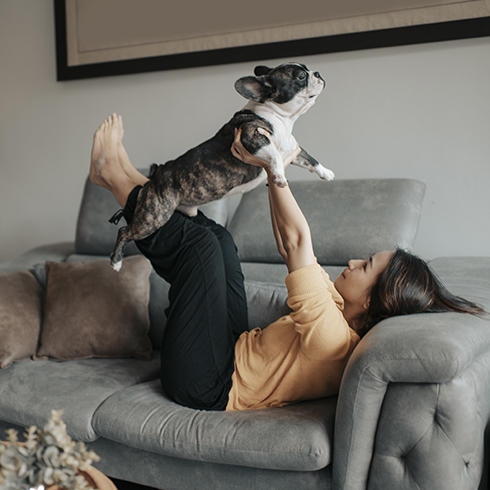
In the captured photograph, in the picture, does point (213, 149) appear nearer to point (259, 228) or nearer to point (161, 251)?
point (161, 251)

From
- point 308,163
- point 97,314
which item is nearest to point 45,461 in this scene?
point 308,163

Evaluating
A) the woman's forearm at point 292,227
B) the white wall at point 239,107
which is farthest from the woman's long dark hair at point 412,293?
the white wall at point 239,107

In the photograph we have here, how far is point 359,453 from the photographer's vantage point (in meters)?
1.14

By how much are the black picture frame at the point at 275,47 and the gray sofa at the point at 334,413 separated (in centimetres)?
89

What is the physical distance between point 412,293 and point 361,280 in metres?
0.15

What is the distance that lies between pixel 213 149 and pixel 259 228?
925mm

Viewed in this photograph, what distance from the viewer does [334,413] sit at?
133 cm

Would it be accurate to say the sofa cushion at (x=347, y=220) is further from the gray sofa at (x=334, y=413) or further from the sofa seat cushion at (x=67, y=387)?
the sofa seat cushion at (x=67, y=387)

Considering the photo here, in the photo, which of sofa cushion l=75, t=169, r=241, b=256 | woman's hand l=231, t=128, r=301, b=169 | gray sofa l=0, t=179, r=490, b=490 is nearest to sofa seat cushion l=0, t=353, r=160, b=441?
gray sofa l=0, t=179, r=490, b=490

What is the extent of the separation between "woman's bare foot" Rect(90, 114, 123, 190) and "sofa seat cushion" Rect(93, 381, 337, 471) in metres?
0.73

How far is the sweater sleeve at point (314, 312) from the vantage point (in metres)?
1.22

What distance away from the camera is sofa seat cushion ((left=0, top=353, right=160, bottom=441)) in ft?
4.92

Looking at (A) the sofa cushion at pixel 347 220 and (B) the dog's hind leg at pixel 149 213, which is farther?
(A) the sofa cushion at pixel 347 220

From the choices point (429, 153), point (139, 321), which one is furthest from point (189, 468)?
point (429, 153)
